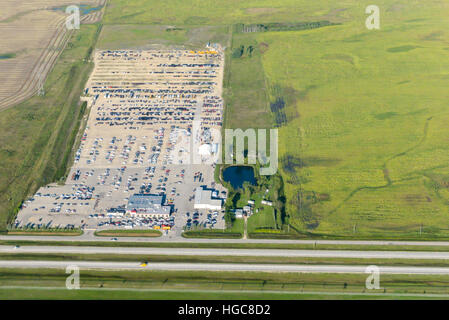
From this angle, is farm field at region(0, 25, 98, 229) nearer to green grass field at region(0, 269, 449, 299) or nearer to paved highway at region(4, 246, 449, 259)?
paved highway at region(4, 246, 449, 259)

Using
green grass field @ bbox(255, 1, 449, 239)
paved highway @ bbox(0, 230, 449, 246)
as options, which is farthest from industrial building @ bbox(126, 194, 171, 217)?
green grass field @ bbox(255, 1, 449, 239)

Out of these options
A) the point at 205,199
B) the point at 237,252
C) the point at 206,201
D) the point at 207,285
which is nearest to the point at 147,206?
the point at 205,199

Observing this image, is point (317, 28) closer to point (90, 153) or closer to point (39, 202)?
point (90, 153)

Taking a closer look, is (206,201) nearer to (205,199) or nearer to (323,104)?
(205,199)

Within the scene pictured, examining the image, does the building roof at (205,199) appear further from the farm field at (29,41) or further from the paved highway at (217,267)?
the farm field at (29,41)

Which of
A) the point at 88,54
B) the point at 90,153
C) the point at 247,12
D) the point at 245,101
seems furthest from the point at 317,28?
the point at 90,153

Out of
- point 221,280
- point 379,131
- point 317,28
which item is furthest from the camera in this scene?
point 317,28

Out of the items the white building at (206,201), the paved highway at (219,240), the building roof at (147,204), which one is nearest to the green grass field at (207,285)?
the paved highway at (219,240)
